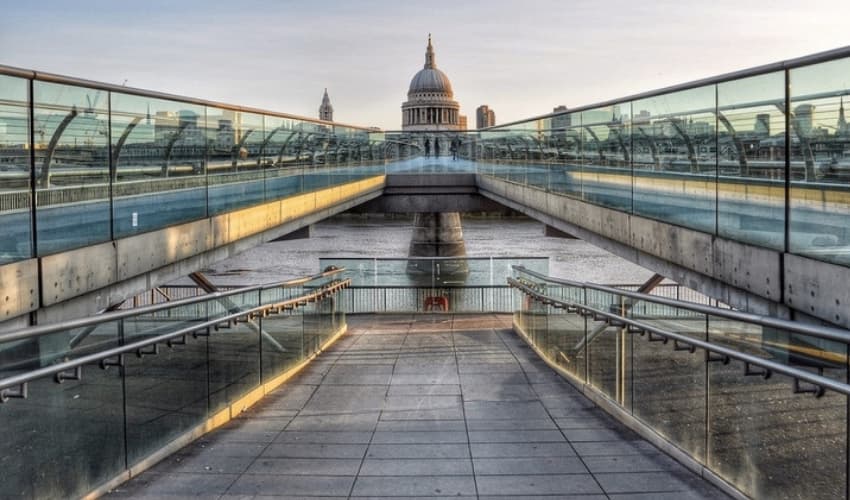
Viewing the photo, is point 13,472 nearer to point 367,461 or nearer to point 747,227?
point 367,461

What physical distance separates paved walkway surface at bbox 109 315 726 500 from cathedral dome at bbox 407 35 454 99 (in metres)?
A: 133

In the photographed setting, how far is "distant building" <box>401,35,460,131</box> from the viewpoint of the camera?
435 feet

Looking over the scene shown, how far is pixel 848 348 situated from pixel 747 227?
2.74 metres

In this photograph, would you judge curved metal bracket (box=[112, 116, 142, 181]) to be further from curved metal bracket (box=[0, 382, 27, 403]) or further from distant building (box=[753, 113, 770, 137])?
distant building (box=[753, 113, 770, 137])

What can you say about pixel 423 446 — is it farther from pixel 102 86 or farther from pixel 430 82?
pixel 430 82

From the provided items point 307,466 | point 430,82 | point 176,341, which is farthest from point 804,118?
point 430,82

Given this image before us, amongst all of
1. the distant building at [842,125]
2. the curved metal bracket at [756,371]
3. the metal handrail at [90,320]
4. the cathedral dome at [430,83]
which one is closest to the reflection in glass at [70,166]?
the metal handrail at [90,320]

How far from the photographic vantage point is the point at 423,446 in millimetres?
5711

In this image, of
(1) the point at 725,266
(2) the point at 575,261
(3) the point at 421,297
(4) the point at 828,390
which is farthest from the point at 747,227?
(2) the point at 575,261

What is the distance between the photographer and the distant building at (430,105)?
13262 centimetres

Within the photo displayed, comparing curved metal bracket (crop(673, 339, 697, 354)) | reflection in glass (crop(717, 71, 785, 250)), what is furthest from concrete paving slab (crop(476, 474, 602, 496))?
reflection in glass (crop(717, 71, 785, 250))

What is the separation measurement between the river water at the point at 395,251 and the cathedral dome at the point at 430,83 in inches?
1799

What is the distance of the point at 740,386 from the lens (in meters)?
4.67

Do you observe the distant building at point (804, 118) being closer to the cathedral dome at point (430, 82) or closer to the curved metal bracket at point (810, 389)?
the curved metal bracket at point (810, 389)
